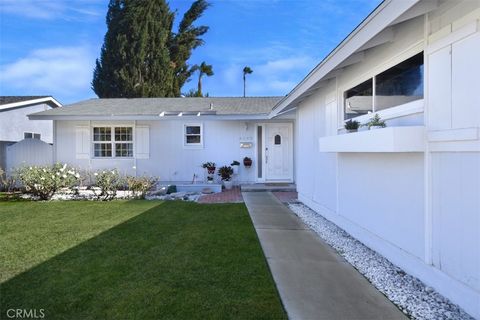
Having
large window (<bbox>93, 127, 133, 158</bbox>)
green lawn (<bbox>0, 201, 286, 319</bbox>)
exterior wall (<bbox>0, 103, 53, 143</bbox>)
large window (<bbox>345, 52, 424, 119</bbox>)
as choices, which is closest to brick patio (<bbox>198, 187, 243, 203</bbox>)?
green lawn (<bbox>0, 201, 286, 319</bbox>)

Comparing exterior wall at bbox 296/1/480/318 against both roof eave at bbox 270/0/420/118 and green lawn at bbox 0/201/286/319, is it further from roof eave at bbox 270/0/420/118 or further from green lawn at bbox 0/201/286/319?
green lawn at bbox 0/201/286/319

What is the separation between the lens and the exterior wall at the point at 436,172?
2957 millimetres

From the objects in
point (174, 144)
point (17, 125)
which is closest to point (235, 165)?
point (174, 144)

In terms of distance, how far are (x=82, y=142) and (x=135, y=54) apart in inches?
610

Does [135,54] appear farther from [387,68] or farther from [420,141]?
[420,141]

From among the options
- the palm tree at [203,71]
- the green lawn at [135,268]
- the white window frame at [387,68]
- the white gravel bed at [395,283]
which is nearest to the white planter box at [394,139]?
the white window frame at [387,68]

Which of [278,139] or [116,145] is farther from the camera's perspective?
[116,145]

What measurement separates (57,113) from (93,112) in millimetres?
1374

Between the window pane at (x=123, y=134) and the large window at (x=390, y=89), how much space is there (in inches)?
399

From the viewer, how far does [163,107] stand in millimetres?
14945

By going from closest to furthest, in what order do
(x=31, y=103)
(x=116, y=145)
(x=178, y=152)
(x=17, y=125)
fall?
1. (x=178, y=152)
2. (x=116, y=145)
3. (x=17, y=125)
4. (x=31, y=103)

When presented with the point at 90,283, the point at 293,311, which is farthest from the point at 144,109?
the point at 293,311

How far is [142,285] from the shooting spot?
3656 millimetres

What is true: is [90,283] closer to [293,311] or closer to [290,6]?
[293,311]
